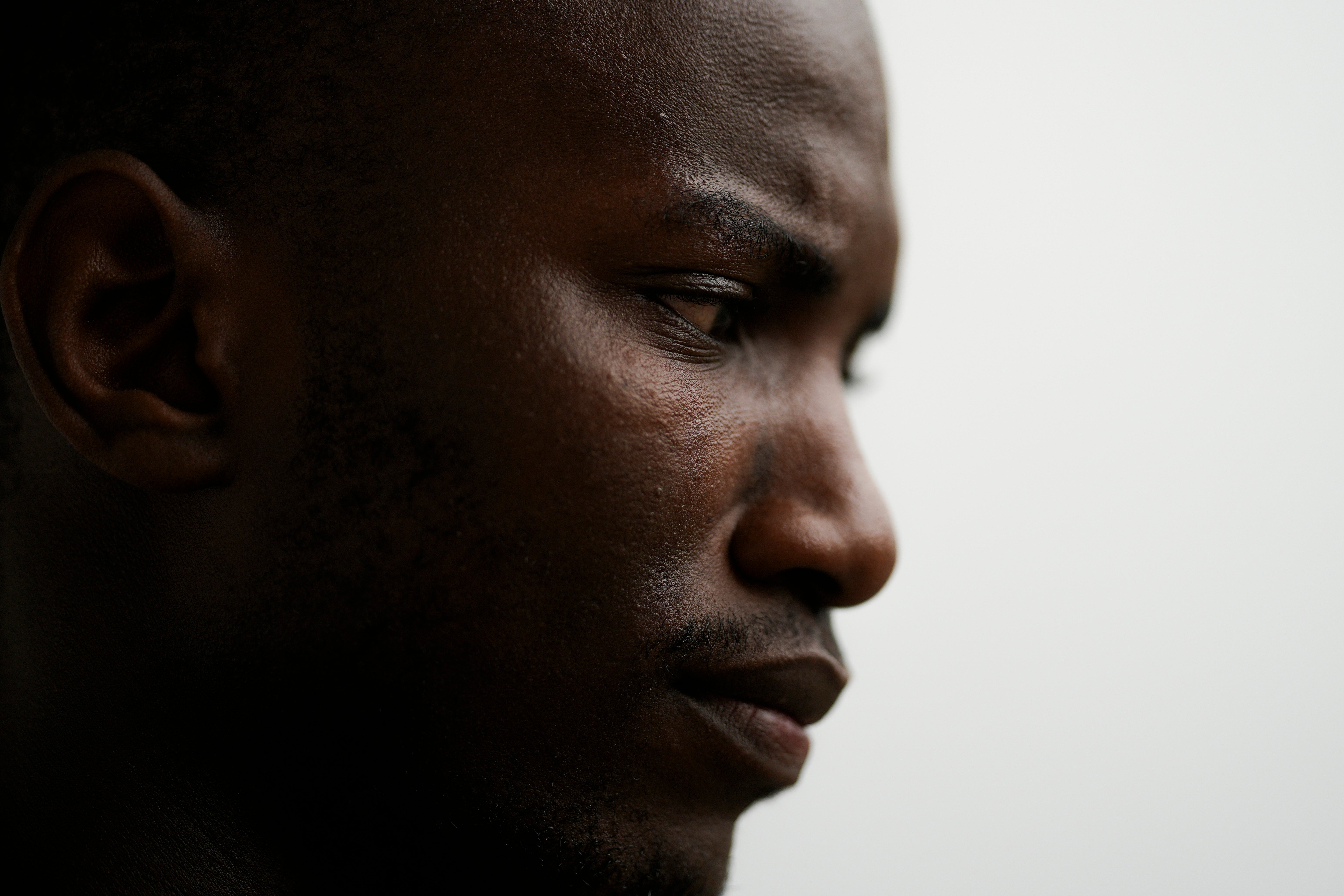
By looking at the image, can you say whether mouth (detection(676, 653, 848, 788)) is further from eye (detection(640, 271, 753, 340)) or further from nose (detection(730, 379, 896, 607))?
eye (detection(640, 271, 753, 340))

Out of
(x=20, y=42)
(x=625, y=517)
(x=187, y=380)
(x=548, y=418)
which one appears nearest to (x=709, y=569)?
(x=625, y=517)

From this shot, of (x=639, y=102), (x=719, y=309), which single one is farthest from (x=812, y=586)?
(x=639, y=102)

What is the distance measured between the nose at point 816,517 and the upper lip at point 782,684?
69mm

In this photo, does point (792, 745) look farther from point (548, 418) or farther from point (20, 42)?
point (20, 42)

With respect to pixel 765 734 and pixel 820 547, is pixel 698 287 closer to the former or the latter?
pixel 820 547

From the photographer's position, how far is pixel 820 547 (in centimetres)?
100

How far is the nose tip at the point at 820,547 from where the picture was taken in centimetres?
99

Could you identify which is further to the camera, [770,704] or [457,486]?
[770,704]

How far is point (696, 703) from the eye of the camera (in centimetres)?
98

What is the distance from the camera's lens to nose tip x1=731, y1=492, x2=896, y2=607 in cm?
99

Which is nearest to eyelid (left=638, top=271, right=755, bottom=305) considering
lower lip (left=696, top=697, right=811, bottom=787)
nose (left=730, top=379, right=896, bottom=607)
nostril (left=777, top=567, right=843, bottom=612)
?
nose (left=730, top=379, right=896, bottom=607)

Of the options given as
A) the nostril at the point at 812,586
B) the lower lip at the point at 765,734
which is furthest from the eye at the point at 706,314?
the lower lip at the point at 765,734

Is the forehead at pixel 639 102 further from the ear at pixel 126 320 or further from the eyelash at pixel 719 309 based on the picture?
the ear at pixel 126 320

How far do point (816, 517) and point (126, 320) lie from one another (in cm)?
69
